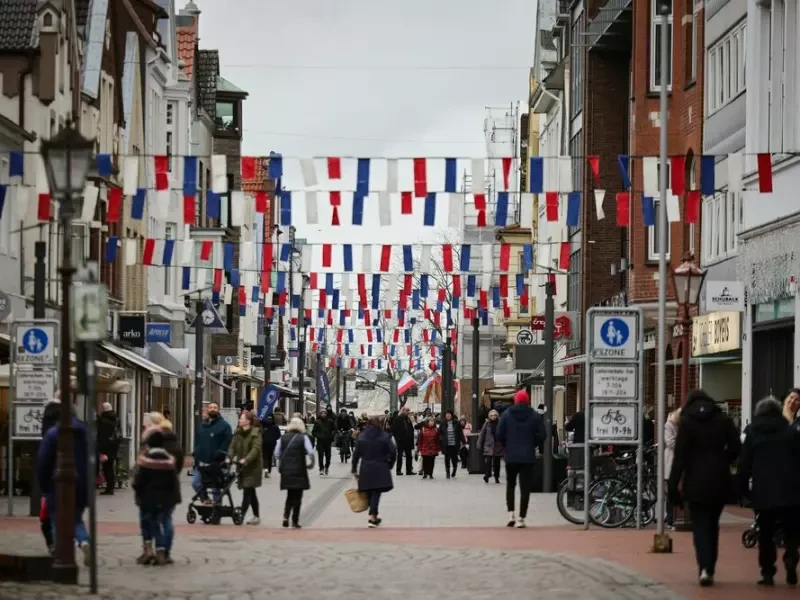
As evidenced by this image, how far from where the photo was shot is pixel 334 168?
97.7 ft

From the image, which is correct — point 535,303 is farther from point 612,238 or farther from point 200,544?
point 200,544

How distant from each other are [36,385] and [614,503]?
8227 mm

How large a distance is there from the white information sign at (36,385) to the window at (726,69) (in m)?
13.7

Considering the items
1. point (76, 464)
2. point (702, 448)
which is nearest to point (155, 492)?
point (76, 464)

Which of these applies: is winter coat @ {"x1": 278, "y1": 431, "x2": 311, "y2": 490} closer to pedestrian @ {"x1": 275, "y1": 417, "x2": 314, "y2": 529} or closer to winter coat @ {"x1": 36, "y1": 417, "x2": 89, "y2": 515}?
pedestrian @ {"x1": 275, "y1": 417, "x2": 314, "y2": 529}

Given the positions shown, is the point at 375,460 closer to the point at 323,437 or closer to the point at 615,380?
the point at 615,380

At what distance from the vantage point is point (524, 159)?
3696 inches

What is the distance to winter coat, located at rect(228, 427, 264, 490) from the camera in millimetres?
27641

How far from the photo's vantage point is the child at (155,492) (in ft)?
63.2

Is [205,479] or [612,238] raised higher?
[612,238]

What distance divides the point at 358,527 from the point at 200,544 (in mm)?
5197

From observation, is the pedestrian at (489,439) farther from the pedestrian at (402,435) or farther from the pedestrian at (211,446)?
the pedestrian at (211,446)

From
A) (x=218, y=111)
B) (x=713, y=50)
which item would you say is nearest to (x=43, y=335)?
(x=713, y=50)

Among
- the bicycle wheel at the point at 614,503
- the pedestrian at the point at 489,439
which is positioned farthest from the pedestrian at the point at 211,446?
the pedestrian at the point at 489,439
